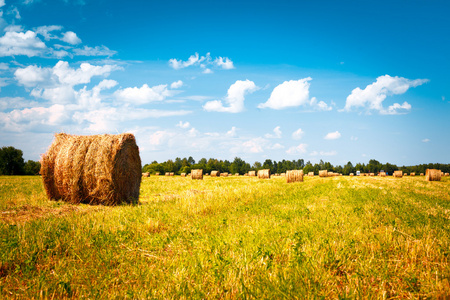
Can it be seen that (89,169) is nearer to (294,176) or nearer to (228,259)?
(228,259)

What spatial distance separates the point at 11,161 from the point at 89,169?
75195 millimetres

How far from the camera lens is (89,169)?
38.4 ft

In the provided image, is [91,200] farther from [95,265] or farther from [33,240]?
[95,265]

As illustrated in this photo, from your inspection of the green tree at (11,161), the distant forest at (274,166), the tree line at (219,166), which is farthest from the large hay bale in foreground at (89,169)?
the distant forest at (274,166)

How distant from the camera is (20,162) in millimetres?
70875

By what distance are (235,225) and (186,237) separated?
4.06ft

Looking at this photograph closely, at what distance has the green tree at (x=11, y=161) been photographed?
221 feet

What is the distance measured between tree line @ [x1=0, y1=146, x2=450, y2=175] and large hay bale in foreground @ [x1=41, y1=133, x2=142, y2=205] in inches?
1554

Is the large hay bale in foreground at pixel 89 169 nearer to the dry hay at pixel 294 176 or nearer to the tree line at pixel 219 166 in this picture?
the dry hay at pixel 294 176

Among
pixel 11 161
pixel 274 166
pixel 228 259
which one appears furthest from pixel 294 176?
pixel 274 166

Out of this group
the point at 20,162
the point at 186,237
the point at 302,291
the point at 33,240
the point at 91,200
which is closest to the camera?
the point at 302,291

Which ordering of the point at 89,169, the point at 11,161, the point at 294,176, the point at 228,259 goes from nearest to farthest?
the point at 228,259, the point at 89,169, the point at 294,176, the point at 11,161

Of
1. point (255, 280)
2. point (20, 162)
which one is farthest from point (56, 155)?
point (20, 162)

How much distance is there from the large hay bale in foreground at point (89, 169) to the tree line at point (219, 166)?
3948 cm
